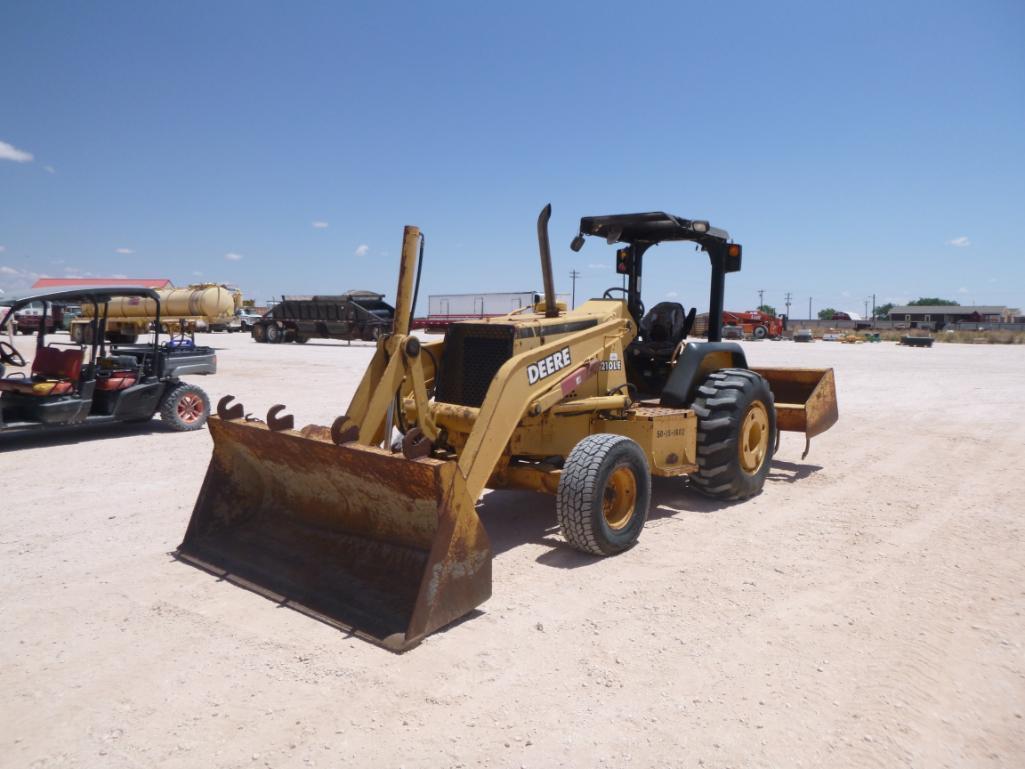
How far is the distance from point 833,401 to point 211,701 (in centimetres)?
726

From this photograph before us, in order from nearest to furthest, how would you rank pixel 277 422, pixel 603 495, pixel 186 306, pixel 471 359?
pixel 277 422 < pixel 603 495 < pixel 471 359 < pixel 186 306

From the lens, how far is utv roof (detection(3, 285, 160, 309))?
8.79 meters

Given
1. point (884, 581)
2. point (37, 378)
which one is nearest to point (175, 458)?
point (37, 378)

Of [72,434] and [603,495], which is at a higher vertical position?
[603,495]

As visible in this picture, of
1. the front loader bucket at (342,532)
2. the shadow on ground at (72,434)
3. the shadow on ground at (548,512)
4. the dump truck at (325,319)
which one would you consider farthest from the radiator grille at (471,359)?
the dump truck at (325,319)

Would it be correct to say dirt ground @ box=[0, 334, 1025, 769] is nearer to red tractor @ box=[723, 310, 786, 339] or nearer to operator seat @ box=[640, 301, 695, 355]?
operator seat @ box=[640, 301, 695, 355]

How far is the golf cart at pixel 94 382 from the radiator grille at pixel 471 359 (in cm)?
531

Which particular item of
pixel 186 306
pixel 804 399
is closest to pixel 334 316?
pixel 186 306

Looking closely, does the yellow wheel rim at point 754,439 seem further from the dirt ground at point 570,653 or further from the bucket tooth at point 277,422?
the bucket tooth at point 277,422

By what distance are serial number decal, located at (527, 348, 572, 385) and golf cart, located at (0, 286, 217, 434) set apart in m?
6.15

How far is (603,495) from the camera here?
16.2 ft

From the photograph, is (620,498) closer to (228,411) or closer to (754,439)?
(754,439)

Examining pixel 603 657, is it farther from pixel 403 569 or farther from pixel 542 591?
pixel 403 569

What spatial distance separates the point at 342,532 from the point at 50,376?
6652 mm
